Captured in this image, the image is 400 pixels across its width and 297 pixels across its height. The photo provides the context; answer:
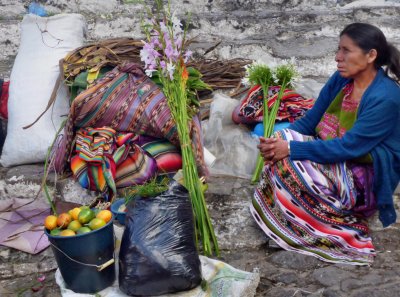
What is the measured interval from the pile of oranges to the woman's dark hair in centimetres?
157

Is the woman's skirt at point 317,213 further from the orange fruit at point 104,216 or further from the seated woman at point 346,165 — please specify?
the orange fruit at point 104,216

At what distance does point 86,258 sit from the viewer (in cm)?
262

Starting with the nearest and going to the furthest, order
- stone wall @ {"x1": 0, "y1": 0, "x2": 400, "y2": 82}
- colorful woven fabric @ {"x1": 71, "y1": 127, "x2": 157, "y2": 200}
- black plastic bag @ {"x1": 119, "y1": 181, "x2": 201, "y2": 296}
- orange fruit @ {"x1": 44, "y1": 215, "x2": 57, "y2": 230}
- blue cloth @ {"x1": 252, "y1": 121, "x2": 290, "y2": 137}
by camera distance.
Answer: black plastic bag @ {"x1": 119, "y1": 181, "x2": 201, "y2": 296}
orange fruit @ {"x1": 44, "y1": 215, "x2": 57, "y2": 230}
colorful woven fabric @ {"x1": 71, "y1": 127, "x2": 157, "y2": 200}
blue cloth @ {"x1": 252, "y1": 121, "x2": 290, "y2": 137}
stone wall @ {"x1": 0, "y1": 0, "x2": 400, "y2": 82}

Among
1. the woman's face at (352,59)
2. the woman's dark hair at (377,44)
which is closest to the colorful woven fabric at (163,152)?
the woman's face at (352,59)

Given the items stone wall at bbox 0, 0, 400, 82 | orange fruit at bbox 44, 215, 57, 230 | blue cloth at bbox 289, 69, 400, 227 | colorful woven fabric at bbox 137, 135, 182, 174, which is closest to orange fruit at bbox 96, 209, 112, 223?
orange fruit at bbox 44, 215, 57, 230

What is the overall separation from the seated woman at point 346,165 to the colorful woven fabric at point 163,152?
70 cm

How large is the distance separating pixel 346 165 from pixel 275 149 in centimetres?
39

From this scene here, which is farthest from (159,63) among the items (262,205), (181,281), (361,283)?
(361,283)

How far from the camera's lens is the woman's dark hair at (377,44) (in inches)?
113

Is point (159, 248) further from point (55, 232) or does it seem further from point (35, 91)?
point (35, 91)

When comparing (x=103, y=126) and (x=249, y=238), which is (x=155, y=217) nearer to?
(x=249, y=238)

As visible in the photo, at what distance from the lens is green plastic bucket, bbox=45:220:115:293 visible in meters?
2.58

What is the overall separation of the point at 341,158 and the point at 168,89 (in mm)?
1028

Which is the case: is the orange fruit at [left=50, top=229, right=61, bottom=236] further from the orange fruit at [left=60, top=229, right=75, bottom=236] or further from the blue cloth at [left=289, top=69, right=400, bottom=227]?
the blue cloth at [left=289, top=69, right=400, bottom=227]
